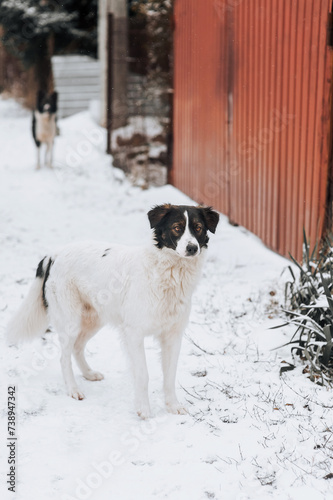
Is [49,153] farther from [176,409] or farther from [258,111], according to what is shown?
[176,409]

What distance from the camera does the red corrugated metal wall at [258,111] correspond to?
600cm

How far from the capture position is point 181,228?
3676 millimetres

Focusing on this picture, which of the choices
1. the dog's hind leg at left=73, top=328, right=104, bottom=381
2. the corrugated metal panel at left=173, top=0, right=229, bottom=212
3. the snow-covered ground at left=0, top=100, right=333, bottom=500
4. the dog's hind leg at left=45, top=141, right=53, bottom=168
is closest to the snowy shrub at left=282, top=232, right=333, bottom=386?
the snow-covered ground at left=0, top=100, right=333, bottom=500

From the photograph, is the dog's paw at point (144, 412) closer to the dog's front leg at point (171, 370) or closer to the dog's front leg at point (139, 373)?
the dog's front leg at point (139, 373)

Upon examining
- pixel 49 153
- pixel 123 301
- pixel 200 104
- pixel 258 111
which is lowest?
pixel 49 153

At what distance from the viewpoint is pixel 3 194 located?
1089cm

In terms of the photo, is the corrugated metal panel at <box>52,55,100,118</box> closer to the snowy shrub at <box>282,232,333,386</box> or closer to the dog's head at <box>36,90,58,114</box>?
the dog's head at <box>36,90,58,114</box>

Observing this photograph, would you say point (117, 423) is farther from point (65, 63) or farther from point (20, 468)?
point (65, 63)

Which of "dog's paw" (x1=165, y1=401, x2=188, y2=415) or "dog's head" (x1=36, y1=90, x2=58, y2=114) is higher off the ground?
"dog's head" (x1=36, y1=90, x2=58, y2=114)

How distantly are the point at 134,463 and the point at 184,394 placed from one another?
0.93 metres

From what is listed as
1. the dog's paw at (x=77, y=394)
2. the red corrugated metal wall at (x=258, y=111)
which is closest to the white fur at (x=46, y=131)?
the red corrugated metal wall at (x=258, y=111)

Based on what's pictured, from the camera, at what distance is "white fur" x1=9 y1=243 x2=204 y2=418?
3.81 meters

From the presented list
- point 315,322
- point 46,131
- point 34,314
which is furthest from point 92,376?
point 46,131

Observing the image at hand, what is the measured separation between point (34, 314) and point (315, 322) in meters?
2.05
